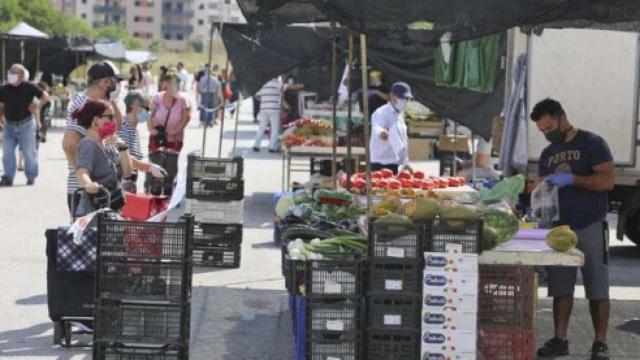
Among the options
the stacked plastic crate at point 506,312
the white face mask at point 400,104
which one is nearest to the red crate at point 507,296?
the stacked plastic crate at point 506,312

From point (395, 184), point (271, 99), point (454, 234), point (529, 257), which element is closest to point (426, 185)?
point (395, 184)

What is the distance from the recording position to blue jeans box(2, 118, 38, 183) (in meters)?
19.6

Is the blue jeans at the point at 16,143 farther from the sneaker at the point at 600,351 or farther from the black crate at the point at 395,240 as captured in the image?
the black crate at the point at 395,240

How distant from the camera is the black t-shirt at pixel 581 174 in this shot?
894 cm

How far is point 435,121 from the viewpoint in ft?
90.6

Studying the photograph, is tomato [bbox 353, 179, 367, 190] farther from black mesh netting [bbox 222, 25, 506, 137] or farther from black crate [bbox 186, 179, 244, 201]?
black mesh netting [bbox 222, 25, 506, 137]

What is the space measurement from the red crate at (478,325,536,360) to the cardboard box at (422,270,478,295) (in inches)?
20.2

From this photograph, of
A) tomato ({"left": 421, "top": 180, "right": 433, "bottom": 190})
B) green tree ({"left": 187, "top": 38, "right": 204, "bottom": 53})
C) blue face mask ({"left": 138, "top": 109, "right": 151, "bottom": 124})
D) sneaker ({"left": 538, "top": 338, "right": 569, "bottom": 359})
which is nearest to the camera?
sneaker ({"left": 538, "top": 338, "right": 569, "bottom": 359})

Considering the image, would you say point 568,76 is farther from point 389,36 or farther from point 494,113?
point 389,36

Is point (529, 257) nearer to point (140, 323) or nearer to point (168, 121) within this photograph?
point (140, 323)

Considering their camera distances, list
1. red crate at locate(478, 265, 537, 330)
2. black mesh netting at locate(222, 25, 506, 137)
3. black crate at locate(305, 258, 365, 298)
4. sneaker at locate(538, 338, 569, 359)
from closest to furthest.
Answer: black crate at locate(305, 258, 365, 298) → red crate at locate(478, 265, 537, 330) → sneaker at locate(538, 338, 569, 359) → black mesh netting at locate(222, 25, 506, 137)

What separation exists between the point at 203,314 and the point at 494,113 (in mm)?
5709

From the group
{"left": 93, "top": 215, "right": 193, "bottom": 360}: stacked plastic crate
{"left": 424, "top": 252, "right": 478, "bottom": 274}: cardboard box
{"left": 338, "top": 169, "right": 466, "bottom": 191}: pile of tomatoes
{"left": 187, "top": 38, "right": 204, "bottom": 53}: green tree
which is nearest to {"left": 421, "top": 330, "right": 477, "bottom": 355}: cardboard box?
{"left": 424, "top": 252, "right": 478, "bottom": 274}: cardboard box

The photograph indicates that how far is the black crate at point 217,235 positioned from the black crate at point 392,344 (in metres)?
5.05
